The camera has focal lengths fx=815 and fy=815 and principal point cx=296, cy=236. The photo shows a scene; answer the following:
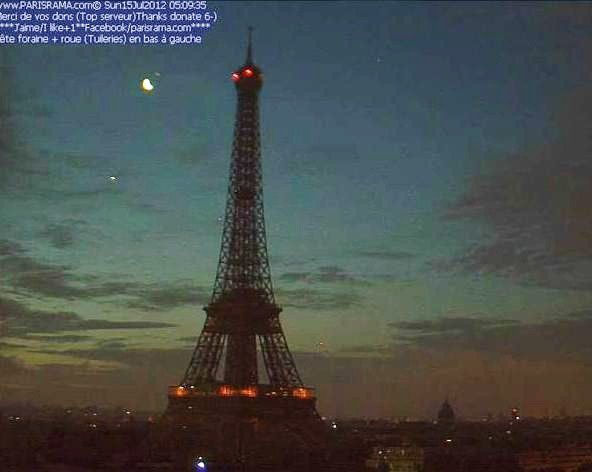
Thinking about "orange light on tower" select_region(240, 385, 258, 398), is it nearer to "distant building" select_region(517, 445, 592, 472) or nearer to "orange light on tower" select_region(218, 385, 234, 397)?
"orange light on tower" select_region(218, 385, 234, 397)

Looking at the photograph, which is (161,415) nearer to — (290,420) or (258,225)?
(290,420)

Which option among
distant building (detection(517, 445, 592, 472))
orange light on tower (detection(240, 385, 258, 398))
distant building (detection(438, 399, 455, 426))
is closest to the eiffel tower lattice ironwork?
orange light on tower (detection(240, 385, 258, 398))

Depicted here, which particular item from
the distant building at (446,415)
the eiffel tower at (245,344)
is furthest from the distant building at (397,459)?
the distant building at (446,415)

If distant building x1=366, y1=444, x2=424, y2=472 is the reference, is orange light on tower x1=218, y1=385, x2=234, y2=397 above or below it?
above

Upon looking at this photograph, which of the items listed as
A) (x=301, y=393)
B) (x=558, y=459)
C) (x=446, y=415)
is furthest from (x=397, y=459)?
(x=446, y=415)

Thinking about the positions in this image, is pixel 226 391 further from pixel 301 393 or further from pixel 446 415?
pixel 446 415

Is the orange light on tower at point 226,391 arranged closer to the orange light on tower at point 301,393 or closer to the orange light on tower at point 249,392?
Answer: the orange light on tower at point 249,392

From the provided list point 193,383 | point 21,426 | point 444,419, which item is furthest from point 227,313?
point 444,419
